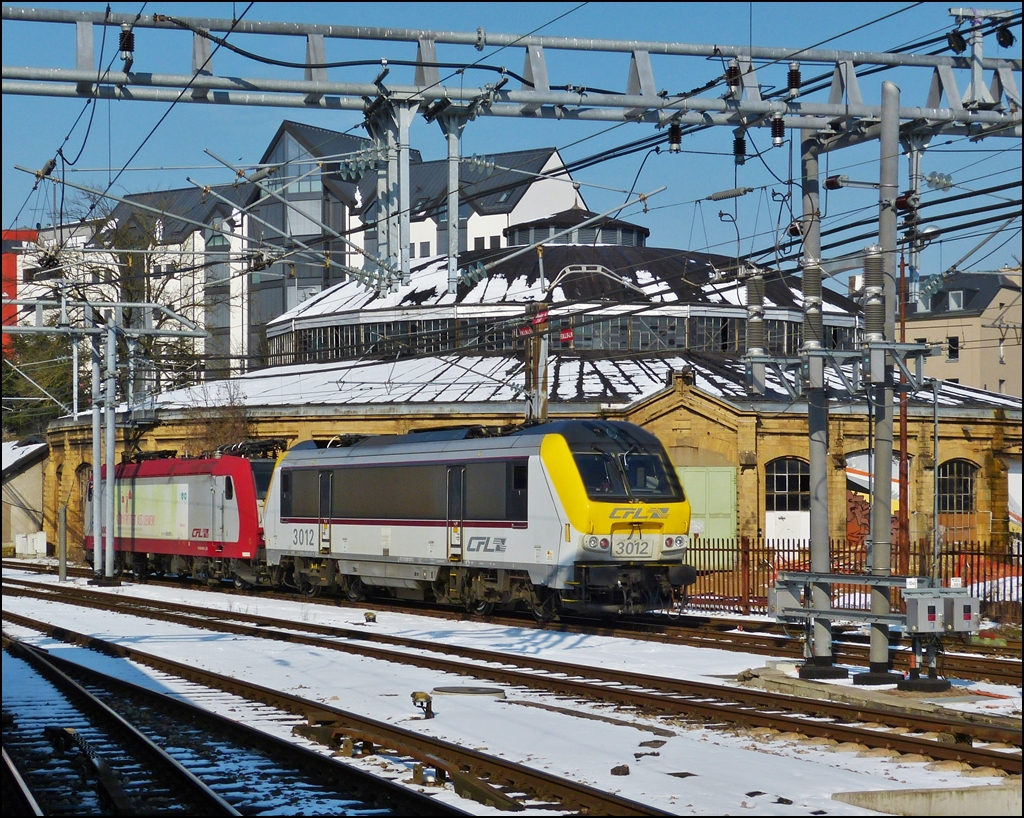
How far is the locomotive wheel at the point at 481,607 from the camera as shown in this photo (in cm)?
2684

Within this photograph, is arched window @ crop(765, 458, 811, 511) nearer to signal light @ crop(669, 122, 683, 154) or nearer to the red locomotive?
the red locomotive

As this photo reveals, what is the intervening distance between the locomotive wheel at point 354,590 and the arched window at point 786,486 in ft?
51.3

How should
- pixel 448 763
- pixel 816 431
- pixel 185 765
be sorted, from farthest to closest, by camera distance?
pixel 816 431 < pixel 185 765 < pixel 448 763

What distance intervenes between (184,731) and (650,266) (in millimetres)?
43487

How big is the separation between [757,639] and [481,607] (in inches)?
261

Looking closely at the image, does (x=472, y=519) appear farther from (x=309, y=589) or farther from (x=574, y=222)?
(x=574, y=222)

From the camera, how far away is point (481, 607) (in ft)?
89.0

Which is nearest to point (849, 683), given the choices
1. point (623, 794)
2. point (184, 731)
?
point (623, 794)

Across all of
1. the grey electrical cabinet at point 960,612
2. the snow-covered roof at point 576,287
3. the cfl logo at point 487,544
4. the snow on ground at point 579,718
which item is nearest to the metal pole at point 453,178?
the snow on ground at point 579,718

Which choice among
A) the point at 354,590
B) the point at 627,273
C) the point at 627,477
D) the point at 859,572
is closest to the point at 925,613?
the point at 627,477

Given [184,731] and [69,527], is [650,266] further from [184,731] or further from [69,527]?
[184,731]

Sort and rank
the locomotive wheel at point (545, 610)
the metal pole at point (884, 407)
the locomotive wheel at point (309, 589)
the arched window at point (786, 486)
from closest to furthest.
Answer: the metal pole at point (884, 407) → the locomotive wheel at point (545, 610) → the locomotive wheel at point (309, 589) → the arched window at point (786, 486)

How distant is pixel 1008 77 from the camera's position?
60.7 feet

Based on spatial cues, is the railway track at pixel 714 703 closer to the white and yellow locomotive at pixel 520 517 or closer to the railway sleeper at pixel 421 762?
the white and yellow locomotive at pixel 520 517
